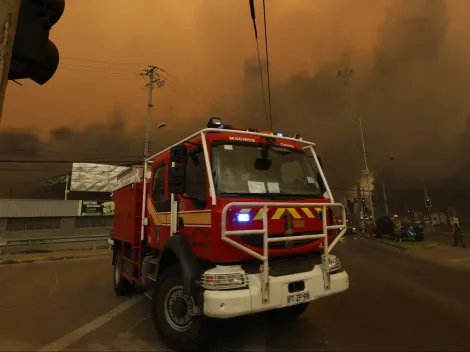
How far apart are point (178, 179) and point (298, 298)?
7.05ft

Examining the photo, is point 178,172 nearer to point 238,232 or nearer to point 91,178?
point 238,232

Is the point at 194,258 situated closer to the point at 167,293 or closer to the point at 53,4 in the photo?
the point at 167,293

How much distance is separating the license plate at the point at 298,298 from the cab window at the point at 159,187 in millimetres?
2549

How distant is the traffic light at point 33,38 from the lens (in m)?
2.19

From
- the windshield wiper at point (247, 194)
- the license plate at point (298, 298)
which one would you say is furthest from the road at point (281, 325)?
the windshield wiper at point (247, 194)

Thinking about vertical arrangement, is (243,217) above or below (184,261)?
above

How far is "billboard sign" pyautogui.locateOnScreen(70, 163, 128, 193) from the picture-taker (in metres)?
43.8

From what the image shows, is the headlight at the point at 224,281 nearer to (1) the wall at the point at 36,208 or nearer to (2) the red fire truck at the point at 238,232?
(2) the red fire truck at the point at 238,232

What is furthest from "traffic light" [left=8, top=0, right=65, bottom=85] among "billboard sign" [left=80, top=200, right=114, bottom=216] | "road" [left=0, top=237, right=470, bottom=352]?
"billboard sign" [left=80, top=200, right=114, bottom=216]

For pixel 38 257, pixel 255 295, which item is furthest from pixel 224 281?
pixel 38 257

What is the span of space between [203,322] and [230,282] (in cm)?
73

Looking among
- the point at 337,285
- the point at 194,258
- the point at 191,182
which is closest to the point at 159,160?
the point at 191,182

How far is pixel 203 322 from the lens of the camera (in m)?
3.63

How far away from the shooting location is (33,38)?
222 cm
